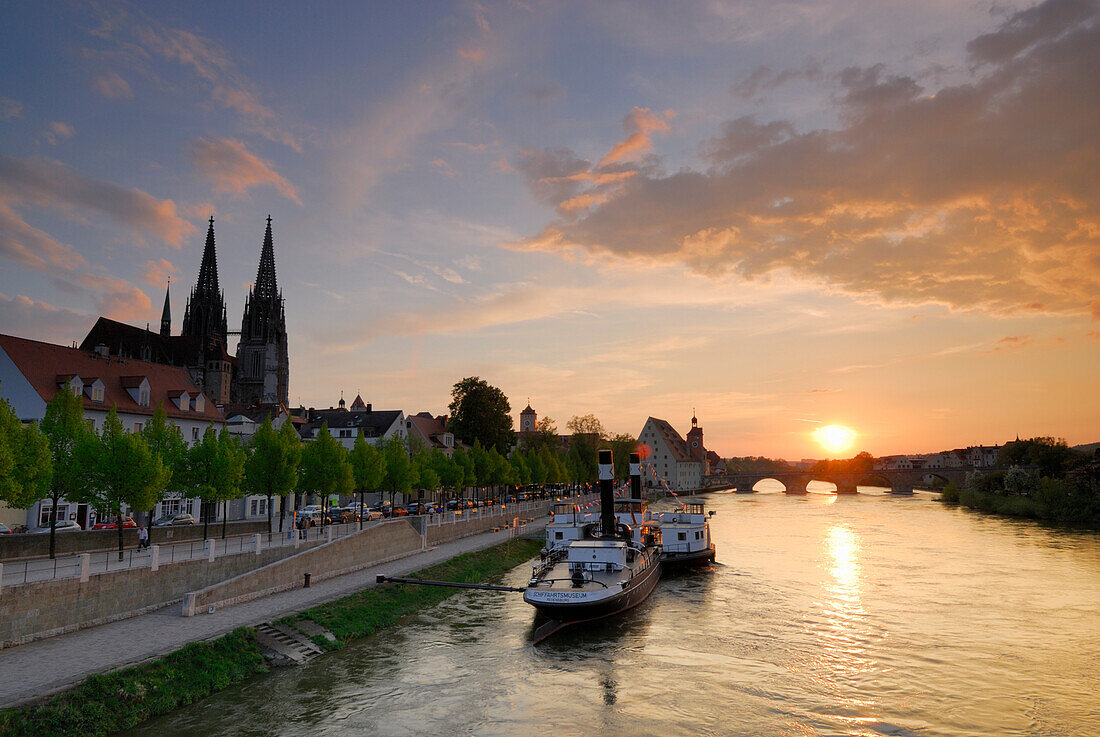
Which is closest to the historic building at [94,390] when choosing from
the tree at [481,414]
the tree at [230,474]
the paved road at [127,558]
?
the tree at [230,474]

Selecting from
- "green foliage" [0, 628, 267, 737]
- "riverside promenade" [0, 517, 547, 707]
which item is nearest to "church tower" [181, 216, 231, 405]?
"riverside promenade" [0, 517, 547, 707]

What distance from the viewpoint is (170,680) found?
22.3 meters

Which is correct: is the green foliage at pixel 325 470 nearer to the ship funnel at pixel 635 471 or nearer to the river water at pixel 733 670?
the river water at pixel 733 670

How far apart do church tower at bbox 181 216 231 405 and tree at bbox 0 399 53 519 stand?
320 feet

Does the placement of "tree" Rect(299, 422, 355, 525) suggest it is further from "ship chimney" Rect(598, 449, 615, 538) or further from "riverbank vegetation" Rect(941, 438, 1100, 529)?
"riverbank vegetation" Rect(941, 438, 1100, 529)

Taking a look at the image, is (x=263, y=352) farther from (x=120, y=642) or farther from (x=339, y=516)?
(x=120, y=642)

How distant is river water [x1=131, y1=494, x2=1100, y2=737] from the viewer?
2236 cm

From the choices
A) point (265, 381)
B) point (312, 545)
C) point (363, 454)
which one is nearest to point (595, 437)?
point (265, 381)

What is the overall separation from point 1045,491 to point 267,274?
516ft

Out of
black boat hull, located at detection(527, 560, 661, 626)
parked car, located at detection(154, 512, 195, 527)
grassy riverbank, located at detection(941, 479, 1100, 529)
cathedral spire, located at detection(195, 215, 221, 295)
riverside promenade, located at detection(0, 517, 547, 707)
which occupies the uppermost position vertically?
cathedral spire, located at detection(195, 215, 221, 295)

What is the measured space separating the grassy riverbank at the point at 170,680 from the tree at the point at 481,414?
247 feet

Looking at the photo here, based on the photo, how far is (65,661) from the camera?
21.9 meters

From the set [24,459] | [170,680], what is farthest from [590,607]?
[24,459]

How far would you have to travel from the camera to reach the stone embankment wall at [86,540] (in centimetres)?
3234
